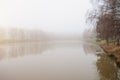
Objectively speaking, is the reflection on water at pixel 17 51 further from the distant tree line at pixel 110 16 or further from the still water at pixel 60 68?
the distant tree line at pixel 110 16

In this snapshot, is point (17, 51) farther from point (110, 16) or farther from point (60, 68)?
point (110, 16)

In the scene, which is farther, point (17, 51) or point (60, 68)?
point (17, 51)

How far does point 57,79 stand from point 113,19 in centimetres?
603

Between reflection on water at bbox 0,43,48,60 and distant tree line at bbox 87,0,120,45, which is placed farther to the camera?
reflection on water at bbox 0,43,48,60

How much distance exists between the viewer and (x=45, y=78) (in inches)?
543

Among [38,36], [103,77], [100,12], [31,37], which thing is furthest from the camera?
[38,36]

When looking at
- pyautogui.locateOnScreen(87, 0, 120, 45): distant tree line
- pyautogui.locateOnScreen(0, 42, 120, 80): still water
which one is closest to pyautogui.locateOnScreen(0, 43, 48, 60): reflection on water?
pyautogui.locateOnScreen(0, 42, 120, 80): still water

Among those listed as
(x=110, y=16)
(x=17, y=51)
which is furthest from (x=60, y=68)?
(x=17, y=51)

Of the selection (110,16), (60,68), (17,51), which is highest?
(110,16)

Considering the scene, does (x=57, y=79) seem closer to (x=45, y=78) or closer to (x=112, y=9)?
(x=45, y=78)

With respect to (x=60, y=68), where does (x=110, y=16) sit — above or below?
above

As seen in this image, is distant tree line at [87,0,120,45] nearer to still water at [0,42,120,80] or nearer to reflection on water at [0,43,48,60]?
still water at [0,42,120,80]

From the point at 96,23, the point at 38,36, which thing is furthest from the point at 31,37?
the point at 96,23

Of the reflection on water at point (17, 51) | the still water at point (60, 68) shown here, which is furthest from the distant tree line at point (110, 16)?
the reflection on water at point (17, 51)
